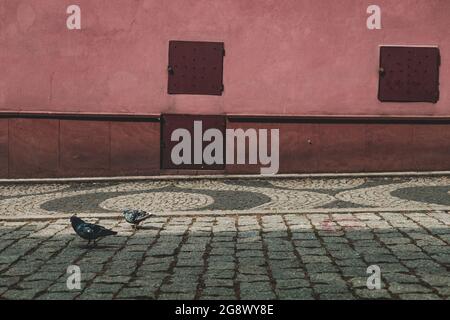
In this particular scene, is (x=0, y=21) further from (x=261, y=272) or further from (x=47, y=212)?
(x=261, y=272)

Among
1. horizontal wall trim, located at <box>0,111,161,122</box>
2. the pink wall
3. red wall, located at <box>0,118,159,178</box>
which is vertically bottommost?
red wall, located at <box>0,118,159,178</box>

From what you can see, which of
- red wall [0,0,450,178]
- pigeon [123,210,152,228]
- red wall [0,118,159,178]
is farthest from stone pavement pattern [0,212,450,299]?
red wall [0,0,450,178]

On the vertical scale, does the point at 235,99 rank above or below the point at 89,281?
above

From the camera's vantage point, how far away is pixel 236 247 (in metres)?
5.75

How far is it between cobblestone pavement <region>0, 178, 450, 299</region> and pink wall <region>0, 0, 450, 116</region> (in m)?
2.90

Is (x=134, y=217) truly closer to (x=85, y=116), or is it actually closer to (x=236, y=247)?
(x=236, y=247)

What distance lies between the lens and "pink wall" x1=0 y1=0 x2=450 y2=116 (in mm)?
11695

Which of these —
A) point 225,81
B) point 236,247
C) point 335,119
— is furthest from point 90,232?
point 335,119

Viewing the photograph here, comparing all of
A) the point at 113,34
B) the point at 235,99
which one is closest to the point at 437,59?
Result: the point at 235,99

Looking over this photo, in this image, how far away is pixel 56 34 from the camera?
460 inches

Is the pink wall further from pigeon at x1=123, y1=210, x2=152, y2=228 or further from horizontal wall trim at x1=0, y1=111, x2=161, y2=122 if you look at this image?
pigeon at x1=123, y1=210, x2=152, y2=228

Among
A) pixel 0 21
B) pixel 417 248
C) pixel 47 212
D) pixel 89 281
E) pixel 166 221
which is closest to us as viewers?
pixel 89 281

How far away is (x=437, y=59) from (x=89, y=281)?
986 centimetres

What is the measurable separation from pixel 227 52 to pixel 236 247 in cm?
692
